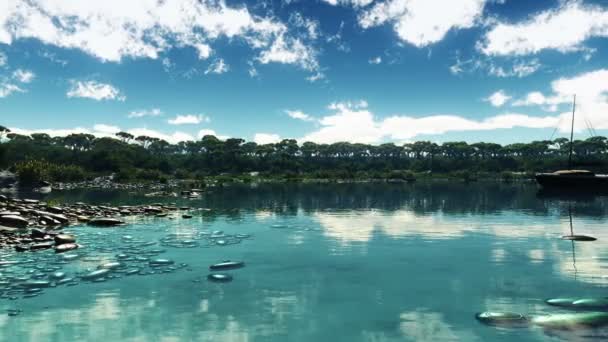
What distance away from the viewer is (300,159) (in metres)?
185

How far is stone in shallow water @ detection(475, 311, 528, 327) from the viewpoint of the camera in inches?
363

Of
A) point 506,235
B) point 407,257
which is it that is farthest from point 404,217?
point 407,257

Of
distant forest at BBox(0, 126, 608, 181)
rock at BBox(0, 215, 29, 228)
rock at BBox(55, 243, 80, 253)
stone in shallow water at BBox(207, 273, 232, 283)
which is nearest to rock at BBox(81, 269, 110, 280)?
stone in shallow water at BBox(207, 273, 232, 283)

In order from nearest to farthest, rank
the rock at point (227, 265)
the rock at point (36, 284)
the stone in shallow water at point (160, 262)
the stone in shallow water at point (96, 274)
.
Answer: the rock at point (36, 284) < the stone in shallow water at point (96, 274) < the rock at point (227, 265) < the stone in shallow water at point (160, 262)

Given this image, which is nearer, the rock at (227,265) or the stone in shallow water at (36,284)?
the stone in shallow water at (36,284)

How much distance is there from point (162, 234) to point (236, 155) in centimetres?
14544

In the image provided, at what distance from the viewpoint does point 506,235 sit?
22.5m

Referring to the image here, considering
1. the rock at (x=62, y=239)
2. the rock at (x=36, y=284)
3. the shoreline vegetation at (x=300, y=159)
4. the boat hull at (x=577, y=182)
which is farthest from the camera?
the shoreline vegetation at (x=300, y=159)

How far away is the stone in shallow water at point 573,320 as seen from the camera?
8916 millimetres

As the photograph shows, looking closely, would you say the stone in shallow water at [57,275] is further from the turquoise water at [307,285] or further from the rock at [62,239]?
the rock at [62,239]

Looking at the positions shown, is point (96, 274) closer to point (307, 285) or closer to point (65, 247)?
point (65, 247)

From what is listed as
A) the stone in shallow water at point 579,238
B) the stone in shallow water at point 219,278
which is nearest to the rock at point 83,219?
the stone in shallow water at point 219,278

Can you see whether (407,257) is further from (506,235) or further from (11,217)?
(11,217)

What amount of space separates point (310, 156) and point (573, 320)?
180216 millimetres
